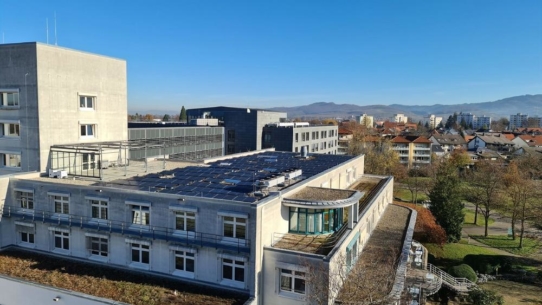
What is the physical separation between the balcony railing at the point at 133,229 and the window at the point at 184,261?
0.98 metres

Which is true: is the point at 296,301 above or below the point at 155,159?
below

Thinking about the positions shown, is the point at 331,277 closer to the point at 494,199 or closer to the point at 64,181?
the point at 64,181

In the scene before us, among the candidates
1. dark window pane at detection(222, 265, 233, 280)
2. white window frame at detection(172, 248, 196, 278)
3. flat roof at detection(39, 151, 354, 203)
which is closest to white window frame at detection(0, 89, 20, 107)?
flat roof at detection(39, 151, 354, 203)

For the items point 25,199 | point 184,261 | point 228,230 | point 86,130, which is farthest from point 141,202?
point 86,130

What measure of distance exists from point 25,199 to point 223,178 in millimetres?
14017

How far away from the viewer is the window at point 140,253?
23125mm

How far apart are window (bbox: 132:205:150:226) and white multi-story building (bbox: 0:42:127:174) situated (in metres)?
11.5

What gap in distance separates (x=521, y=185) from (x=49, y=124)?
59280mm

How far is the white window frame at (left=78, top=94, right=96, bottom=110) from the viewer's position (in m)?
32.6

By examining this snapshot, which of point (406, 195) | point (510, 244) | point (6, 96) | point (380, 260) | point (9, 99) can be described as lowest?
point (510, 244)

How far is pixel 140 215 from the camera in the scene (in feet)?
77.0

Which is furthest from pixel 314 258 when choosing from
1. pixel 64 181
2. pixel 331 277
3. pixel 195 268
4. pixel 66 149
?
pixel 66 149

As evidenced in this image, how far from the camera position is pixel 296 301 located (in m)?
20.6

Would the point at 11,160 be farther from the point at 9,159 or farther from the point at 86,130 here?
the point at 86,130
